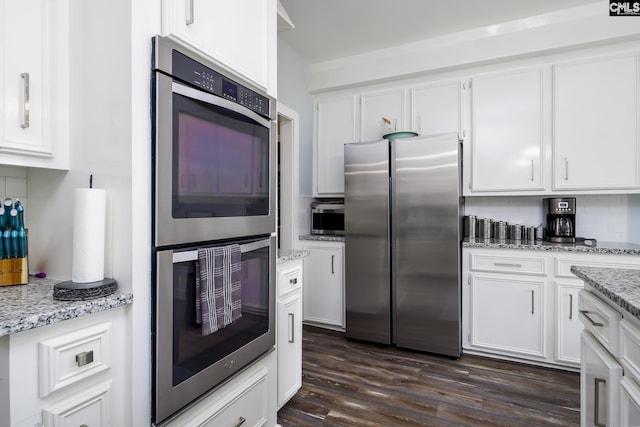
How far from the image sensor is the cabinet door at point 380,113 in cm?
324

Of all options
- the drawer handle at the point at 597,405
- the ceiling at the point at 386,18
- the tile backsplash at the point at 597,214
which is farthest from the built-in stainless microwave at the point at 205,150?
the tile backsplash at the point at 597,214

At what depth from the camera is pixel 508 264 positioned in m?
2.59

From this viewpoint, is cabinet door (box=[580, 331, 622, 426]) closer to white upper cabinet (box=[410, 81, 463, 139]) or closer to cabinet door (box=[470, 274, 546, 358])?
cabinet door (box=[470, 274, 546, 358])

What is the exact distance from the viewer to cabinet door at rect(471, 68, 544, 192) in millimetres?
2744

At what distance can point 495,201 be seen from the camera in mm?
3133

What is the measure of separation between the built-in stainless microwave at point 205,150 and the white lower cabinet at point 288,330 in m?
0.42

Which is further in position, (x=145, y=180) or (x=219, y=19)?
(x=219, y=19)

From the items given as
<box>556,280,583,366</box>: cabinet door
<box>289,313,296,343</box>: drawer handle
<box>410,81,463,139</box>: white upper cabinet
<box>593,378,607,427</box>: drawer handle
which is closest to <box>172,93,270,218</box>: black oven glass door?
<box>289,313,296,343</box>: drawer handle

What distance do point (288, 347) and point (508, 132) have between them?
250 centimetres

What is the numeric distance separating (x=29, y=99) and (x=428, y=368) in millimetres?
2748

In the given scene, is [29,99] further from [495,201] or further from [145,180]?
[495,201]

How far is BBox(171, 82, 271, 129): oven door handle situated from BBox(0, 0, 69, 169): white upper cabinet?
0.42m

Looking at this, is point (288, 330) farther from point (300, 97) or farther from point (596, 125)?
point (596, 125)

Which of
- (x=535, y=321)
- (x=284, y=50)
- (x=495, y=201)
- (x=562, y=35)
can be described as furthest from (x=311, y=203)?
(x=562, y=35)
